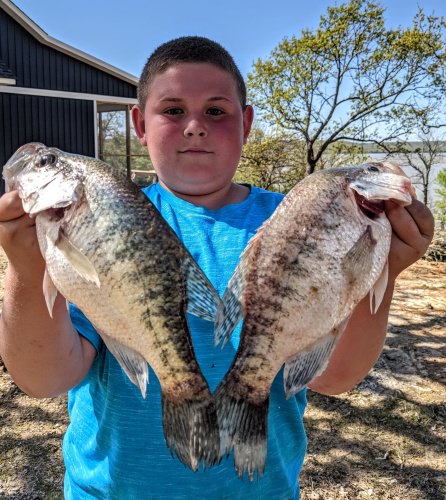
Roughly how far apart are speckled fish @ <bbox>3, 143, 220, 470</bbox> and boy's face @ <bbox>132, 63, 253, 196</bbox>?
0.48 meters

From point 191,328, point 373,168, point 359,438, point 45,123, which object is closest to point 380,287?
point 373,168

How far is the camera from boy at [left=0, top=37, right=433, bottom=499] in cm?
163

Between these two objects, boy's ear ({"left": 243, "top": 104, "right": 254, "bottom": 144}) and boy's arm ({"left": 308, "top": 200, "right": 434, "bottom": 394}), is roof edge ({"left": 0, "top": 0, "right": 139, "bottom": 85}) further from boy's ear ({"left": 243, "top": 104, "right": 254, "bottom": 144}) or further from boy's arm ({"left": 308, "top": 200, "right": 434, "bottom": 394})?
boy's arm ({"left": 308, "top": 200, "right": 434, "bottom": 394})

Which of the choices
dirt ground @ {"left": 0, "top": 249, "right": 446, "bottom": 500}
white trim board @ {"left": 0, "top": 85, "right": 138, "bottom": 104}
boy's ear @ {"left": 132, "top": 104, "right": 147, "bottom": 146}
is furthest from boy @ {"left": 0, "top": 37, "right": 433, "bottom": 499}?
white trim board @ {"left": 0, "top": 85, "right": 138, "bottom": 104}

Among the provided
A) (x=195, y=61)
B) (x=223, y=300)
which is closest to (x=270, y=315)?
(x=223, y=300)

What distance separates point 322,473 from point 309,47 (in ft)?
43.8

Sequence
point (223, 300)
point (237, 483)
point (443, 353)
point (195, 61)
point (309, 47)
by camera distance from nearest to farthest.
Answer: point (223, 300)
point (237, 483)
point (195, 61)
point (443, 353)
point (309, 47)

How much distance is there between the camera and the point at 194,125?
6.30ft

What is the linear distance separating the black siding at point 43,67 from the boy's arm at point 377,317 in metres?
15.6

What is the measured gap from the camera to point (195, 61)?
204 centimetres

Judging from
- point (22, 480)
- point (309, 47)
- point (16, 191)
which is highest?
point (309, 47)

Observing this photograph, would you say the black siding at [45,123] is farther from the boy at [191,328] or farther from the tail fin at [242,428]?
the tail fin at [242,428]

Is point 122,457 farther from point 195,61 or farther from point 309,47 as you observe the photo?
point 309,47

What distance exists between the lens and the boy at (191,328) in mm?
1626
